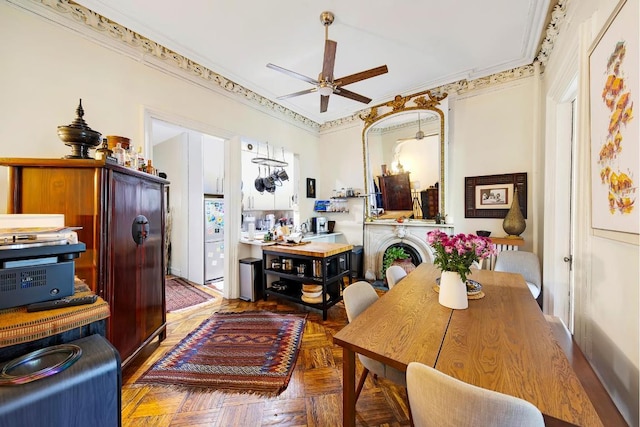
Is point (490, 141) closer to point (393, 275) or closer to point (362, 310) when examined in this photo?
point (393, 275)

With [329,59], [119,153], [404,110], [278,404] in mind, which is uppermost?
[404,110]

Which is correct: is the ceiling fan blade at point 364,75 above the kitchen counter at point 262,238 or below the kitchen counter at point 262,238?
above

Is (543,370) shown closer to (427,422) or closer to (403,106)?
(427,422)

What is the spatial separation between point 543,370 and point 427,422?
50cm

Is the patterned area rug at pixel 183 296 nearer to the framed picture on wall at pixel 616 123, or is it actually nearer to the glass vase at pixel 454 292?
the glass vase at pixel 454 292

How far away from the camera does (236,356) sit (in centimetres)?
212

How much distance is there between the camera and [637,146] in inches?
35.1

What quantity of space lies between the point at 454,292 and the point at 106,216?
7.34 feet

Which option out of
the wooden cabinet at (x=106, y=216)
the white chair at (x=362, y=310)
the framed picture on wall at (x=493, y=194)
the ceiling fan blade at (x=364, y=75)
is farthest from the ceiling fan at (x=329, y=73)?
the framed picture on wall at (x=493, y=194)

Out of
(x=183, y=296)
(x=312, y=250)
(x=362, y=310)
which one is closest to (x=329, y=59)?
(x=312, y=250)

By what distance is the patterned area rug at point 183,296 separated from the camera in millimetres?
3267

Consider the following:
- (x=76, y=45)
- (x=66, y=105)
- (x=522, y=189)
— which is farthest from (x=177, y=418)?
(x=522, y=189)

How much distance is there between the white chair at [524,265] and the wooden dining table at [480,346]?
103 centimetres

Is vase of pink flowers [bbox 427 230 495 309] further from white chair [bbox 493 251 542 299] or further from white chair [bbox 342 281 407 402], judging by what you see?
white chair [bbox 493 251 542 299]
